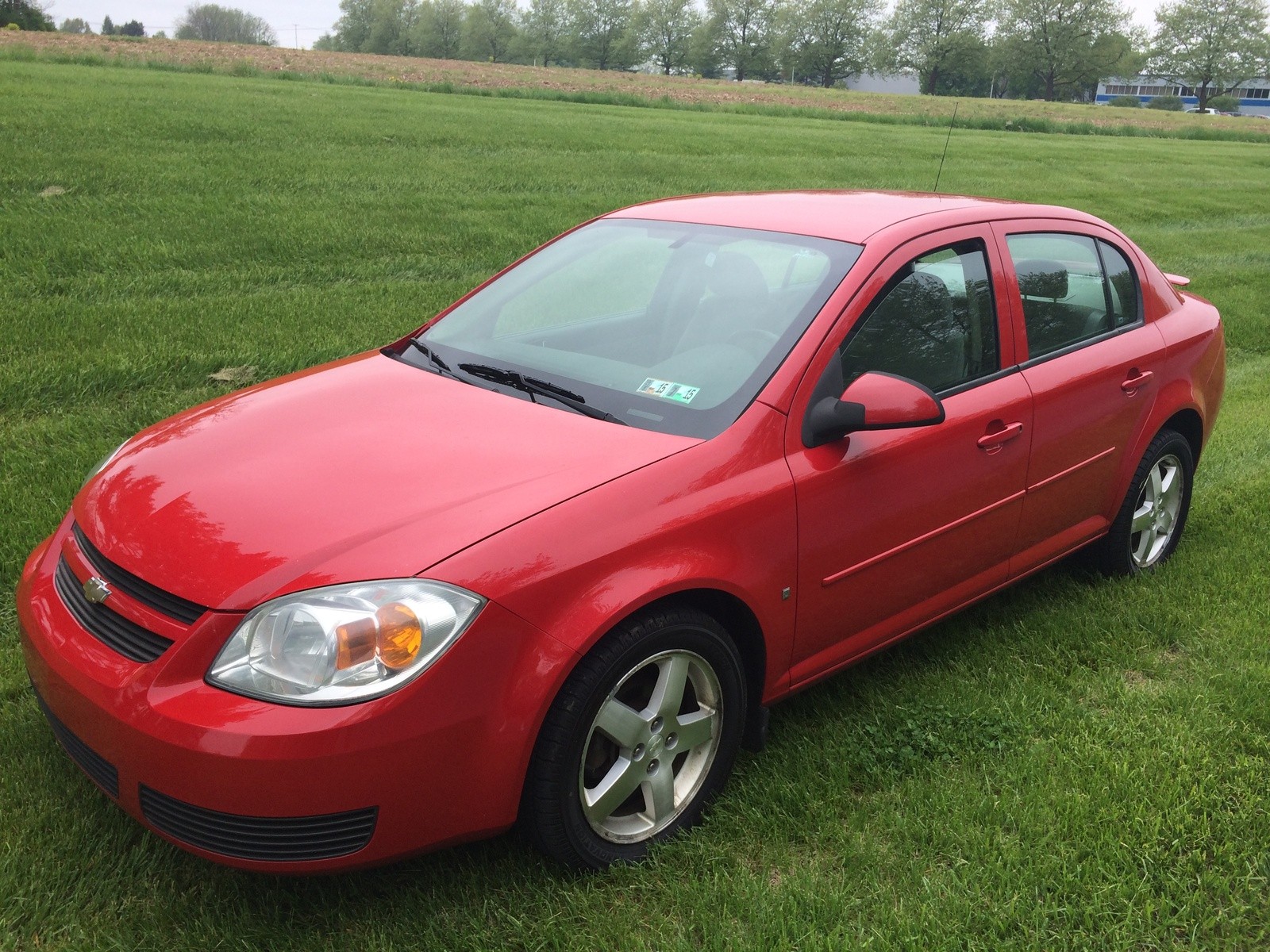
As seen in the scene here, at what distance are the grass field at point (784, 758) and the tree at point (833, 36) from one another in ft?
295

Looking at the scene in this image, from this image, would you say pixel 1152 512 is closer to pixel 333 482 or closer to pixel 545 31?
pixel 333 482

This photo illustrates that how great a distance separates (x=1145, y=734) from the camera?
3326 mm

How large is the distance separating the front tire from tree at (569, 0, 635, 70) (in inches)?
4172

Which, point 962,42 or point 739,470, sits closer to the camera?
point 739,470

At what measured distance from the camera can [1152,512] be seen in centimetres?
457

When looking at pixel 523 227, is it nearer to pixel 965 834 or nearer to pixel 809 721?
pixel 809 721

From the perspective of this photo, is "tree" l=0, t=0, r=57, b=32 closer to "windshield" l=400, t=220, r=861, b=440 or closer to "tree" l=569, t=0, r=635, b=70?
"windshield" l=400, t=220, r=861, b=440

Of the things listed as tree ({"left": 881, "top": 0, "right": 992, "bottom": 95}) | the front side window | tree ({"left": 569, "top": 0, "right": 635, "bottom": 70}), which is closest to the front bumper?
the front side window

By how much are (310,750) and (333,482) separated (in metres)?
0.73

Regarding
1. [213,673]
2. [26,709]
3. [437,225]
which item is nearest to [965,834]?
[213,673]

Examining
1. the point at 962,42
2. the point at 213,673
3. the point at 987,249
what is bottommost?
the point at 213,673

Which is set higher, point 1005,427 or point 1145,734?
point 1005,427

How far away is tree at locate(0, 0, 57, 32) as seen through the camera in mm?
48031

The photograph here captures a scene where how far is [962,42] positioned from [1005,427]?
8674 cm
